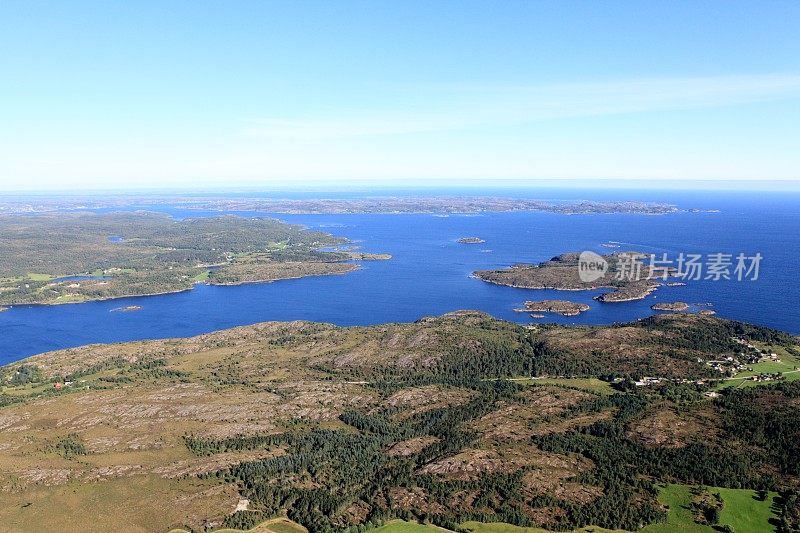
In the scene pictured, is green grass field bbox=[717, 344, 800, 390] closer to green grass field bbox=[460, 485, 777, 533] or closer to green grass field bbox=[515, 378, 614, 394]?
green grass field bbox=[515, 378, 614, 394]

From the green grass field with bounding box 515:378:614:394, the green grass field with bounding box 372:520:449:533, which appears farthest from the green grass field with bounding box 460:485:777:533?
the green grass field with bounding box 515:378:614:394

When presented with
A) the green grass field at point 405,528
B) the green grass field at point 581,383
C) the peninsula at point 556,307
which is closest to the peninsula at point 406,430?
the green grass field at point 581,383

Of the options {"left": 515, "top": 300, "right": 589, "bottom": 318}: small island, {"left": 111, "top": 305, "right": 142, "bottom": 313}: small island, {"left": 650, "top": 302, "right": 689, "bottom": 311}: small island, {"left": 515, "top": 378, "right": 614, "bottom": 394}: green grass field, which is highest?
{"left": 650, "top": 302, "right": 689, "bottom": 311}: small island

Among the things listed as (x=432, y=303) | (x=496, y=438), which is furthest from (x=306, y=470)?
(x=432, y=303)

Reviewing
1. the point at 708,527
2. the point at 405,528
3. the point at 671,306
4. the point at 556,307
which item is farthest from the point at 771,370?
the point at 405,528

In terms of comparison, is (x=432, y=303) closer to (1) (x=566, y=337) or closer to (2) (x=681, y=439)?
(1) (x=566, y=337)

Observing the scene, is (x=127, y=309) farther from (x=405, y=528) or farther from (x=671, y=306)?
(x=671, y=306)
